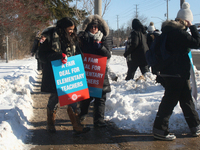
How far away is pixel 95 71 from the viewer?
13.5 ft

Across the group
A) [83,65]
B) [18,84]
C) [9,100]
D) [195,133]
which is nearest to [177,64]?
[195,133]

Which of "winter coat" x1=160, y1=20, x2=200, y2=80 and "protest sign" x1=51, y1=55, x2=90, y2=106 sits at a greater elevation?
"winter coat" x1=160, y1=20, x2=200, y2=80

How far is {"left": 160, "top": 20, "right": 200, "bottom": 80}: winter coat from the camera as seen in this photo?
3174mm

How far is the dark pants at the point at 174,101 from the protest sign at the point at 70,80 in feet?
4.06

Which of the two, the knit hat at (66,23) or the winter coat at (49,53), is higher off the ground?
the knit hat at (66,23)

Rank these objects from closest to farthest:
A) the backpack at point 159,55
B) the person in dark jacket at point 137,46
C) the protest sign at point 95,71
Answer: the backpack at point 159,55 → the protest sign at point 95,71 → the person in dark jacket at point 137,46

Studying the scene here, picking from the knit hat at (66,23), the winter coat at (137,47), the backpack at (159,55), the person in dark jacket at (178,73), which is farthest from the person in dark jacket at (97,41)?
the winter coat at (137,47)

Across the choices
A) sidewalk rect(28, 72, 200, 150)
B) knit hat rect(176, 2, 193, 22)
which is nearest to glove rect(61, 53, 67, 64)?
sidewalk rect(28, 72, 200, 150)

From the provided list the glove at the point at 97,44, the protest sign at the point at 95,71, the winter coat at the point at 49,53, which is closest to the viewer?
the winter coat at the point at 49,53

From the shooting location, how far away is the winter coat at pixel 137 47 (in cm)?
652

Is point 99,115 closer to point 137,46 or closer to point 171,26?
point 171,26

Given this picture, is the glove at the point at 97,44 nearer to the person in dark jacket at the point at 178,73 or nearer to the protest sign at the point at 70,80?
the protest sign at the point at 70,80

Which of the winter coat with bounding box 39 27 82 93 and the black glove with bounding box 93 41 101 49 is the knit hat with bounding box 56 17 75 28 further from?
the black glove with bounding box 93 41 101 49

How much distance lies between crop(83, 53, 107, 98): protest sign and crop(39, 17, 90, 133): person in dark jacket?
406 millimetres
